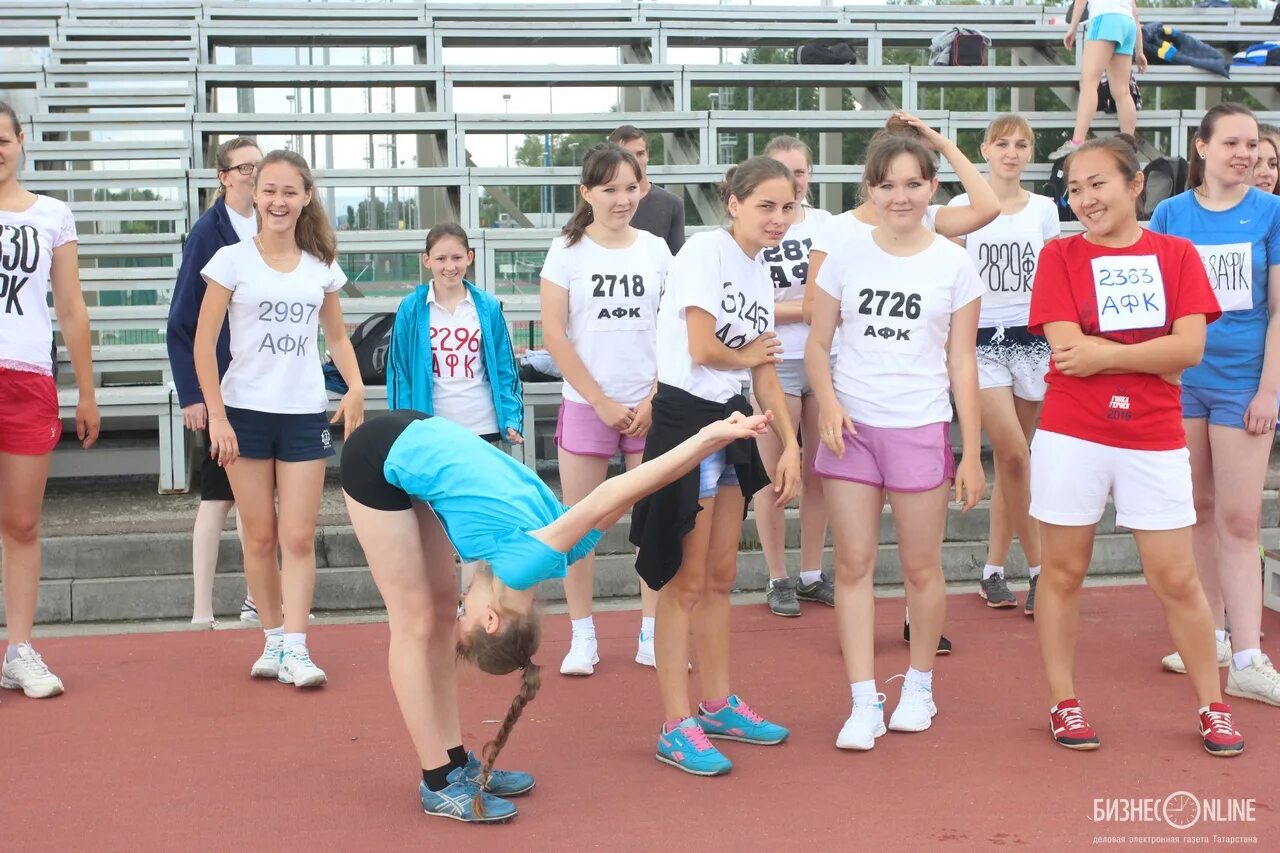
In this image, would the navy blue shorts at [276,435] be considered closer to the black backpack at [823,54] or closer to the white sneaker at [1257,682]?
the white sneaker at [1257,682]

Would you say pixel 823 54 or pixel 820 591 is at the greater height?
pixel 823 54

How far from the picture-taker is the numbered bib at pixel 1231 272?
4.32 m

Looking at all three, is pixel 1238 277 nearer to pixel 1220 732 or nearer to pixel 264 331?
pixel 1220 732

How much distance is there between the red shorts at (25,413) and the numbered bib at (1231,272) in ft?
12.6

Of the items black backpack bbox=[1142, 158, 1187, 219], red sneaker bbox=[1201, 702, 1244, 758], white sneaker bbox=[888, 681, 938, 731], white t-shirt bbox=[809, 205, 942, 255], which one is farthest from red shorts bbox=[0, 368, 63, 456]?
black backpack bbox=[1142, 158, 1187, 219]

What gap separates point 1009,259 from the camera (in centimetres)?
516

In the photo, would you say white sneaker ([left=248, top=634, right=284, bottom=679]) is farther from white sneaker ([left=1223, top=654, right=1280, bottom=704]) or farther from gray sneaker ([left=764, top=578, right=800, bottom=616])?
white sneaker ([left=1223, top=654, right=1280, bottom=704])

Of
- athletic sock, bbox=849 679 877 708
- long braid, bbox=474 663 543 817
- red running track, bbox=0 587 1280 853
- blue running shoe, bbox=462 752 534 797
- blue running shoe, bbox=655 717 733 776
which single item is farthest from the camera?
athletic sock, bbox=849 679 877 708

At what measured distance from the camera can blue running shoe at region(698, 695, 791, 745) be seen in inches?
157

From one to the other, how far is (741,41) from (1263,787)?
26.4 feet

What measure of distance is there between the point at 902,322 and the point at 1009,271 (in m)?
1.33

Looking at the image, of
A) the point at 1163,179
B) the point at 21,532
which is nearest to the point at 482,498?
the point at 21,532

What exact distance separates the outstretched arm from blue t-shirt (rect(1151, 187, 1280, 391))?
2.08 metres

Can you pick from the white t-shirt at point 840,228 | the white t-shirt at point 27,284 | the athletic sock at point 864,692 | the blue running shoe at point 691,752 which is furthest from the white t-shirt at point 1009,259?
the white t-shirt at point 27,284
